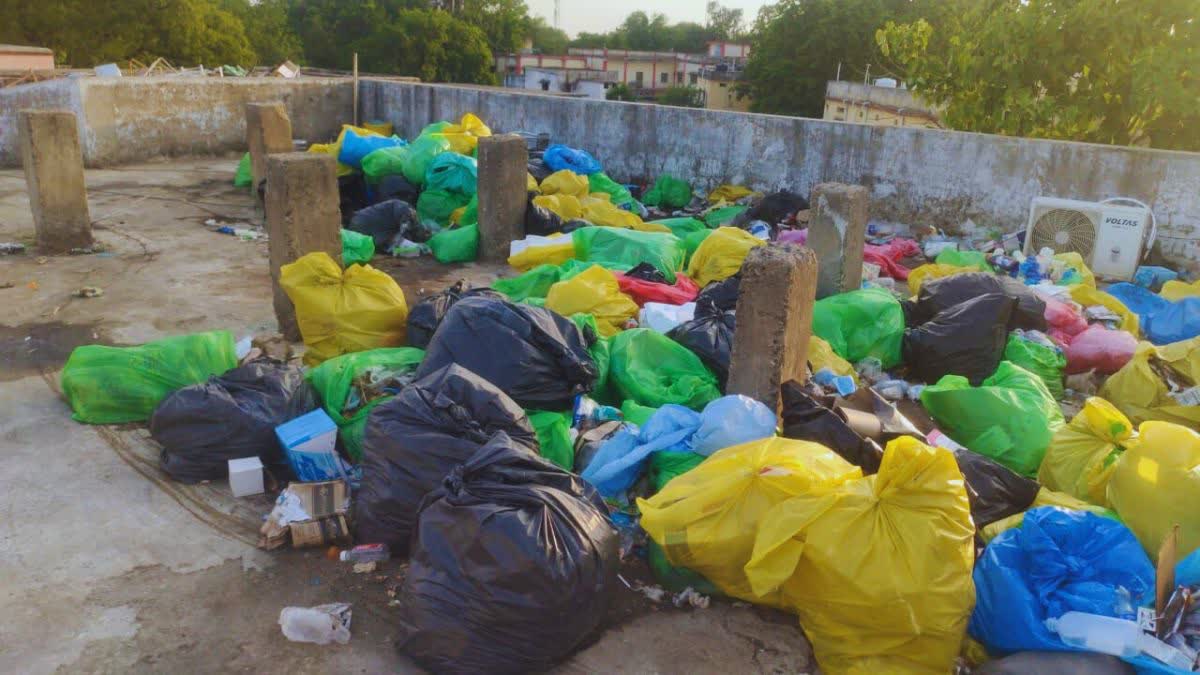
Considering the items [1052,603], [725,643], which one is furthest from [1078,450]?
[725,643]

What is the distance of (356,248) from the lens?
684 cm

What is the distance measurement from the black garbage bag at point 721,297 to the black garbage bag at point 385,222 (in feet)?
11.7

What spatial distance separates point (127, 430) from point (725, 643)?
2914 millimetres

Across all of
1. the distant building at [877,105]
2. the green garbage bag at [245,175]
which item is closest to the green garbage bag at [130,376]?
the green garbage bag at [245,175]

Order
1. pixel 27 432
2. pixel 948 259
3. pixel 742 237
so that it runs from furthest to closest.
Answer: pixel 948 259, pixel 742 237, pixel 27 432

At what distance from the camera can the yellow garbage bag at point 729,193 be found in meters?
8.77

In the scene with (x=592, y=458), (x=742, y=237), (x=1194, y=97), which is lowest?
(x=592, y=458)

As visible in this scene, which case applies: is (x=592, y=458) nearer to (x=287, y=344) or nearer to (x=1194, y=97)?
(x=287, y=344)

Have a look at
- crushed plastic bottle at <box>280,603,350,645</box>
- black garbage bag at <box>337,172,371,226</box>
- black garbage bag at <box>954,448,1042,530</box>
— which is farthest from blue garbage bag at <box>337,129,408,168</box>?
black garbage bag at <box>954,448,1042,530</box>

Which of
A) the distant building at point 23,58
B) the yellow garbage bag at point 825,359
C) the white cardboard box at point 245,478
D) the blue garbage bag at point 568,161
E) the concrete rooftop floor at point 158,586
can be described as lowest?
the concrete rooftop floor at point 158,586

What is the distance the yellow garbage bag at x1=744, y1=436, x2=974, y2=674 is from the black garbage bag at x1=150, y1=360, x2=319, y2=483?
7.17 feet

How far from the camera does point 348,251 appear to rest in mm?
6812

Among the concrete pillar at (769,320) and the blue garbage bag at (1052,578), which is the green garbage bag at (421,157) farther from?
the blue garbage bag at (1052,578)

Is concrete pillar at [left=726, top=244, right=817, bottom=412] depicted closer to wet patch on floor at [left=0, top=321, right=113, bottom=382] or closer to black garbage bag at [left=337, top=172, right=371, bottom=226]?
wet patch on floor at [left=0, top=321, right=113, bottom=382]
